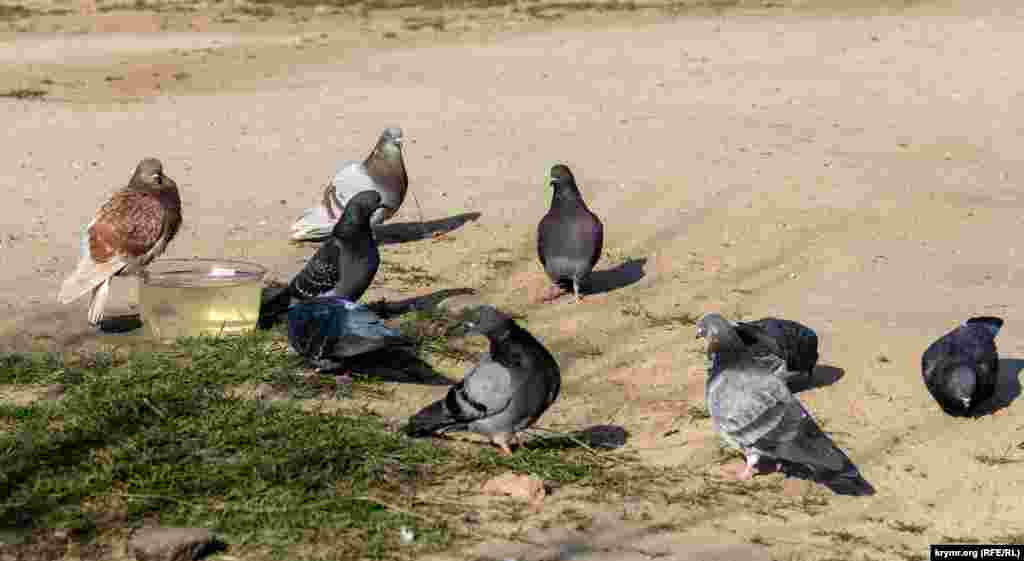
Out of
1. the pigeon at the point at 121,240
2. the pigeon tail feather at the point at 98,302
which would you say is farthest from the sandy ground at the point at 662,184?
the pigeon at the point at 121,240

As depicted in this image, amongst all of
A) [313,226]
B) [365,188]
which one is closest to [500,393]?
[313,226]

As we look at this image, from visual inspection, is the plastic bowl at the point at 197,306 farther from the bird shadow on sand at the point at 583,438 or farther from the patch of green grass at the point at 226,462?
the bird shadow on sand at the point at 583,438

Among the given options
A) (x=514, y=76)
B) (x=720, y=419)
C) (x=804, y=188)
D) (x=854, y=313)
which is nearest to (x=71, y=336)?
A: (x=720, y=419)

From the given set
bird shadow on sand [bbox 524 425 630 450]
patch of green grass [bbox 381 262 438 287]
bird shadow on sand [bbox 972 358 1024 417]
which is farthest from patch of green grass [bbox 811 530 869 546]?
patch of green grass [bbox 381 262 438 287]

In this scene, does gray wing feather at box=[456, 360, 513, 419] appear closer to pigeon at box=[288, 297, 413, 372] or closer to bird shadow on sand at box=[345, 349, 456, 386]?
pigeon at box=[288, 297, 413, 372]

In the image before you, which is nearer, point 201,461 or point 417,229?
point 201,461

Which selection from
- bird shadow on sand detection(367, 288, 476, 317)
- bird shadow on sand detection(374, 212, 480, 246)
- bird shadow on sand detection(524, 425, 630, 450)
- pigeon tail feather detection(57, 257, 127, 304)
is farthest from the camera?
bird shadow on sand detection(374, 212, 480, 246)

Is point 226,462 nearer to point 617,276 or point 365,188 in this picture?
point 617,276

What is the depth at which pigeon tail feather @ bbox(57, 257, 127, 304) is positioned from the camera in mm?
7605

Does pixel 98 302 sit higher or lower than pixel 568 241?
lower

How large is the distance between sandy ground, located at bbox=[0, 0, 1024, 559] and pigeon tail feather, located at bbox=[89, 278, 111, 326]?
13cm

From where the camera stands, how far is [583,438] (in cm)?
625

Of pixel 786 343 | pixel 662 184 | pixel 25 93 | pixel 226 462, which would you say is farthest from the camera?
pixel 25 93

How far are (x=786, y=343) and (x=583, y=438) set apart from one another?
1097mm
